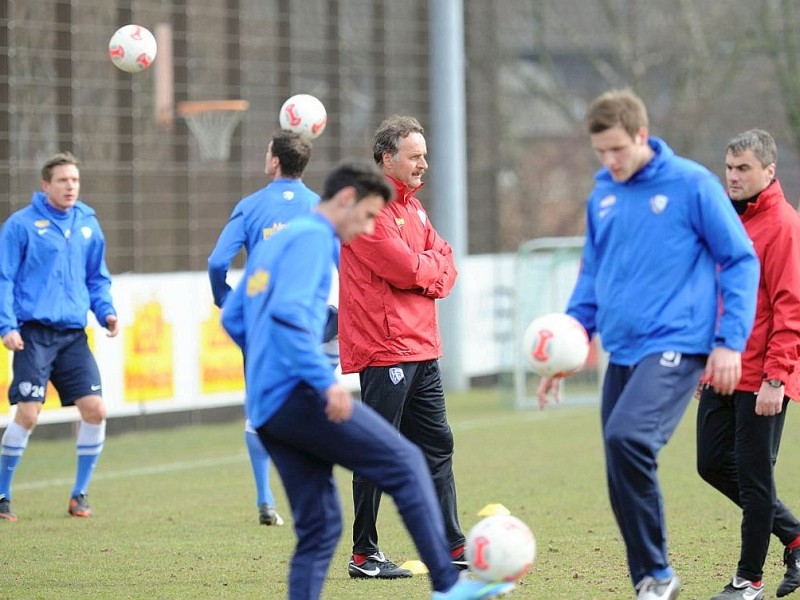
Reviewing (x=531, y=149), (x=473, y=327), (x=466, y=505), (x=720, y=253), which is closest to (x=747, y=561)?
(x=720, y=253)

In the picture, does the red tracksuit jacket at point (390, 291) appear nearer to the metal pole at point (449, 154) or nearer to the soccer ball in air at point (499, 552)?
the soccer ball in air at point (499, 552)

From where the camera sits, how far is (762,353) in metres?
6.46

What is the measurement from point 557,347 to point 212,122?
1118 centimetres

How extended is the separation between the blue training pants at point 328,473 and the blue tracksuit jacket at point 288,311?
0.09 meters

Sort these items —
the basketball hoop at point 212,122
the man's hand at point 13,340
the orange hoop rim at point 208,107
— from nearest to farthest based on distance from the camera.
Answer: the man's hand at point 13,340
the orange hoop rim at point 208,107
the basketball hoop at point 212,122

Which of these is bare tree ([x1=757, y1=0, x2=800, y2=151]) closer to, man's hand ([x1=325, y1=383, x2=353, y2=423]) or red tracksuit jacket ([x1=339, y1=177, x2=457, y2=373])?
red tracksuit jacket ([x1=339, y1=177, x2=457, y2=373])

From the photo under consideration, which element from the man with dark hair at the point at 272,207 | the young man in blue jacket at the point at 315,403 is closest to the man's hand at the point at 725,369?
the young man in blue jacket at the point at 315,403

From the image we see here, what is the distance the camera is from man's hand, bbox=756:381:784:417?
20.7ft

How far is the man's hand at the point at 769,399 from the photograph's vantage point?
20.7ft

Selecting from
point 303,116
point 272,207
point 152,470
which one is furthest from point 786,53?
point 272,207

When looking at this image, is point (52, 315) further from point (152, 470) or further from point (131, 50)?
point (152, 470)

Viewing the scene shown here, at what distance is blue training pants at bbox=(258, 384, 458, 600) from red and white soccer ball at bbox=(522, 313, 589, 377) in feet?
2.38

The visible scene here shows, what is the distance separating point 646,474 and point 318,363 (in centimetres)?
137

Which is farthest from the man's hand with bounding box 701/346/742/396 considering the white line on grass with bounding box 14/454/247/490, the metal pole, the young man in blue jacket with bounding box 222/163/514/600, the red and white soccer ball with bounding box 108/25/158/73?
the metal pole
